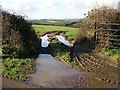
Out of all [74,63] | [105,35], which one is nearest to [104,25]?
[105,35]

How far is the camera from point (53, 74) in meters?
16.3

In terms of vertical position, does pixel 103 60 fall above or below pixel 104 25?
below

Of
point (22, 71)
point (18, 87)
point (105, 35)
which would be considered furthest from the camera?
point (105, 35)

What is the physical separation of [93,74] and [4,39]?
25.1 feet

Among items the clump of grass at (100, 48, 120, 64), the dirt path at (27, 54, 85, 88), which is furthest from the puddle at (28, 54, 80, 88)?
the clump of grass at (100, 48, 120, 64)

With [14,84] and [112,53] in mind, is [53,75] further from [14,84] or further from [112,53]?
[112,53]

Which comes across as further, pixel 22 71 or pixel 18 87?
pixel 22 71

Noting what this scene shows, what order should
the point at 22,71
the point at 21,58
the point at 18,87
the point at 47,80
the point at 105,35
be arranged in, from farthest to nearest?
the point at 105,35 → the point at 21,58 → the point at 22,71 → the point at 47,80 → the point at 18,87

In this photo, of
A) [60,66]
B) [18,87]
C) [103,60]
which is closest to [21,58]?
[60,66]

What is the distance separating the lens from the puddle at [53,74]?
557 inches

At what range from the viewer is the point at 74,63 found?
1942 centimetres

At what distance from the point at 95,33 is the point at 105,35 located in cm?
152

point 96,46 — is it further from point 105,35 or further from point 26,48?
point 26,48

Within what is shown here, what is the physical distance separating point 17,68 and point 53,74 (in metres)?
2.08
